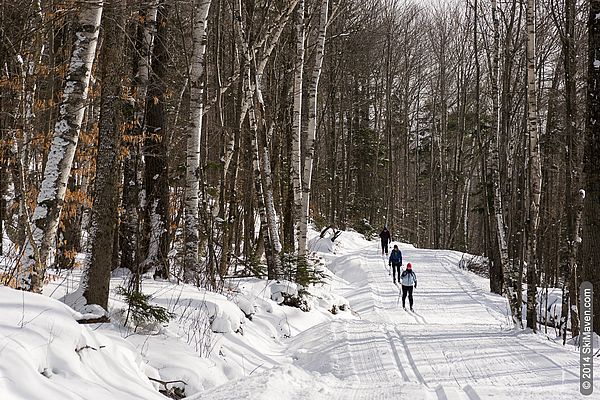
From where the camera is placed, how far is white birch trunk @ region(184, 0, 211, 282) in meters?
10.6

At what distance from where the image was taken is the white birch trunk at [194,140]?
34.9 ft

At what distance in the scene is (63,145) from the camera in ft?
21.6

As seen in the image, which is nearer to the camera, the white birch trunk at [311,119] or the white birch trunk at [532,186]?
the white birch trunk at [532,186]

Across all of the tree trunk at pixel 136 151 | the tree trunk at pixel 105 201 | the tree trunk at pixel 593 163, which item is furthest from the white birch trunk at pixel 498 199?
the tree trunk at pixel 105 201

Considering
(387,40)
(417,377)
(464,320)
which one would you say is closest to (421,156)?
(387,40)

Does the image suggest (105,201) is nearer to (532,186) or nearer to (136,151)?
(136,151)

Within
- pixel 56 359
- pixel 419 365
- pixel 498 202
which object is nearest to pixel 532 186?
pixel 498 202

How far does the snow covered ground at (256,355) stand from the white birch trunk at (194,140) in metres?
1.00

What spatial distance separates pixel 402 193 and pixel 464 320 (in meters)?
32.6

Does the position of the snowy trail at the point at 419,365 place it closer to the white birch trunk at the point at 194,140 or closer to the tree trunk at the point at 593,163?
the tree trunk at the point at 593,163

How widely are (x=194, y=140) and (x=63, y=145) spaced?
4.32 metres

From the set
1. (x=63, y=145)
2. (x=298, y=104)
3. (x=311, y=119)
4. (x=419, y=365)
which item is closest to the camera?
(x=63, y=145)

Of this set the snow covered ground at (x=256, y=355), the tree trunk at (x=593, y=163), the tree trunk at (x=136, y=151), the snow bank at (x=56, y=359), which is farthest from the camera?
the tree trunk at (x=136, y=151)

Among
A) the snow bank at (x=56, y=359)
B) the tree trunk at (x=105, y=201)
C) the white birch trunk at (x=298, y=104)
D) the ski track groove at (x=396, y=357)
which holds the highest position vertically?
the white birch trunk at (x=298, y=104)
